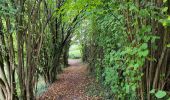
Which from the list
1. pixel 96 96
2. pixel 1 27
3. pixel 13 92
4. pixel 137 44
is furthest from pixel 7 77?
pixel 137 44

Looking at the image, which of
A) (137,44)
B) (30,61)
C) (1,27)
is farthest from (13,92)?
(137,44)

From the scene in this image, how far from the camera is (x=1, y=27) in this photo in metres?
7.15

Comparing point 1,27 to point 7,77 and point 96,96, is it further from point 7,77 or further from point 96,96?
point 96,96

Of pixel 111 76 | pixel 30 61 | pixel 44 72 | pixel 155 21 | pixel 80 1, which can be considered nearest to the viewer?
pixel 155 21

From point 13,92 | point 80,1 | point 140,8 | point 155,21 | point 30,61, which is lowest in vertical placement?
point 13,92

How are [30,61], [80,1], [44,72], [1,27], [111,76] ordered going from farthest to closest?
1. [44,72]
2. [80,1]
3. [30,61]
4. [1,27]
5. [111,76]

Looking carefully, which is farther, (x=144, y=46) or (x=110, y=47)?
(x=110, y=47)

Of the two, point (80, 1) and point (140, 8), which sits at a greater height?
point (80, 1)

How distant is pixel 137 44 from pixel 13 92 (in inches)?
203

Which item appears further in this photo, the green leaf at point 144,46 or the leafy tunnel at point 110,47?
the leafy tunnel at point 110,47

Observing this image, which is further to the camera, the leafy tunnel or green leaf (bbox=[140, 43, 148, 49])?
the leafy tunnel

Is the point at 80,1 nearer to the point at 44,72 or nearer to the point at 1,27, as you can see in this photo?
the point at 1,27

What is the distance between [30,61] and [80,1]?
2.77m

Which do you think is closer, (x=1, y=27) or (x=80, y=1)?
(x=1, y=27)
